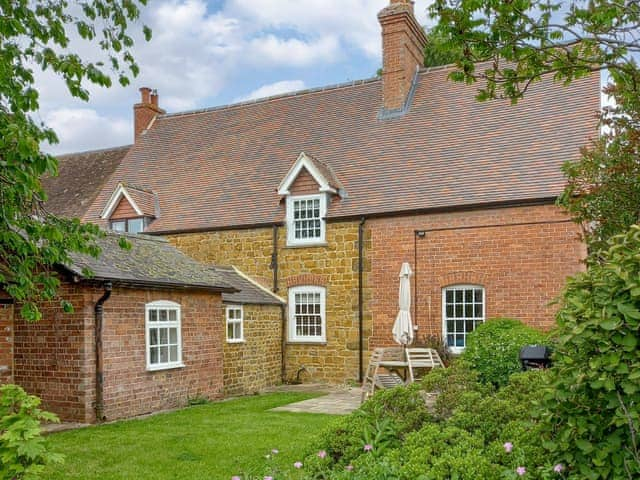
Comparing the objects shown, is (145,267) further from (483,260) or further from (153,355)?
(483,260)

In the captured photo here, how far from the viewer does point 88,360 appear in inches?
→ 456

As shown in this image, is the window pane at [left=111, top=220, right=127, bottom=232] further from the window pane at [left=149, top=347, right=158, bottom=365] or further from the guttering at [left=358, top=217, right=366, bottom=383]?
the window pane at [left=149, top=347, right=158, bottom=365]

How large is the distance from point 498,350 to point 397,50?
10971 millimetres

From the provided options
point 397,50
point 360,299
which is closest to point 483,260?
point 360,299

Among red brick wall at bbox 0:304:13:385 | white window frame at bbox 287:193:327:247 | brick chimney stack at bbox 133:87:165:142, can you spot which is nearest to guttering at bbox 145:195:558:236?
white window frame at bbox 287:193:327:247

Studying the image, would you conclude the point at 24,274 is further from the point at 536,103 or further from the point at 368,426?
the point at 536,103

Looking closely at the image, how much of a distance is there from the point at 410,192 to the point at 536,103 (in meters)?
4.91

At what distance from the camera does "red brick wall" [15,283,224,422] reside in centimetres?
1162

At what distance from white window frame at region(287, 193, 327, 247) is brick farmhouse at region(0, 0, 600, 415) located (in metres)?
0.04

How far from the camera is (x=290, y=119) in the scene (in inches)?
915

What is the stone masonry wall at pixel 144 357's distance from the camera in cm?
1209

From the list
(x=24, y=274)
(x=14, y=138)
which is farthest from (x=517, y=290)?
(x=14, y=138)

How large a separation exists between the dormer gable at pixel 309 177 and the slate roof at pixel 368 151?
472mm

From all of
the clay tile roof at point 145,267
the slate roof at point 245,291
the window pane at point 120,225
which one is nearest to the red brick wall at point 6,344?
the clay tile roof at point 145,267
